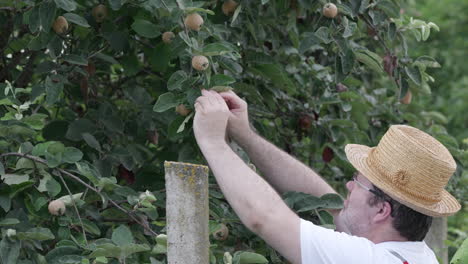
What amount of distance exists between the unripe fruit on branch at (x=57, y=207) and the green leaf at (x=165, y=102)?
0.34 meters

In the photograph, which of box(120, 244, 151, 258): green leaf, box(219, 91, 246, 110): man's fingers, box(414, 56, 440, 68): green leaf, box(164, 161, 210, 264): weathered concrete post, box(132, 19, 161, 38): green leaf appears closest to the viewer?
box(164, 161, 210, 264): weathered concrete post

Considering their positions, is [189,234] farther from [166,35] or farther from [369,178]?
[166,35]

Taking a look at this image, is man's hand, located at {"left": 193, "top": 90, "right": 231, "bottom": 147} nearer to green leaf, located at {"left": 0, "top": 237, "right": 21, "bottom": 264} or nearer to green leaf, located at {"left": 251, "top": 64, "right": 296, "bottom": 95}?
green leaf, located at {"left": 0, "top": 237, "right": 21, "bottom": 264}

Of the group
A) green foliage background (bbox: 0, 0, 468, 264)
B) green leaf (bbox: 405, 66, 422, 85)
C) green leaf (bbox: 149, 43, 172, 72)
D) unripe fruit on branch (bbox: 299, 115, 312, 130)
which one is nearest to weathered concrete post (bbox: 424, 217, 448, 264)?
green foliage background (bbox: 0, 0, 468, 264)

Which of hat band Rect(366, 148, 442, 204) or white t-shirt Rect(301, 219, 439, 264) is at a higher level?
hat band Rect(366, 148, 442, 204)

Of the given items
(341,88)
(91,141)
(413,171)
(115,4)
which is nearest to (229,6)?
(115,4)

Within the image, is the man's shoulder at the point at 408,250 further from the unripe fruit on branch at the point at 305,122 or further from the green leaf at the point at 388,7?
the unripe fruit on branch at the point at 305,122

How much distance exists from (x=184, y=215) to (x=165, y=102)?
515 millimetres

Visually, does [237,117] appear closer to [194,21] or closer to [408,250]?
[194,21]

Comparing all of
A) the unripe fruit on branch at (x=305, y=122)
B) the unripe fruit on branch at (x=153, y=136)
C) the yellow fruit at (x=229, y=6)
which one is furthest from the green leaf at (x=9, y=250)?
the unripe fruit on branch at (x=305, y=122)

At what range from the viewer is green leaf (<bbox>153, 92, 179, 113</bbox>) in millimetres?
2166

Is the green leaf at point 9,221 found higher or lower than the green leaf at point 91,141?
lower

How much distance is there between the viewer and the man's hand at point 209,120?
2.09m

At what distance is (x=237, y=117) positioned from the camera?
2.34 m
